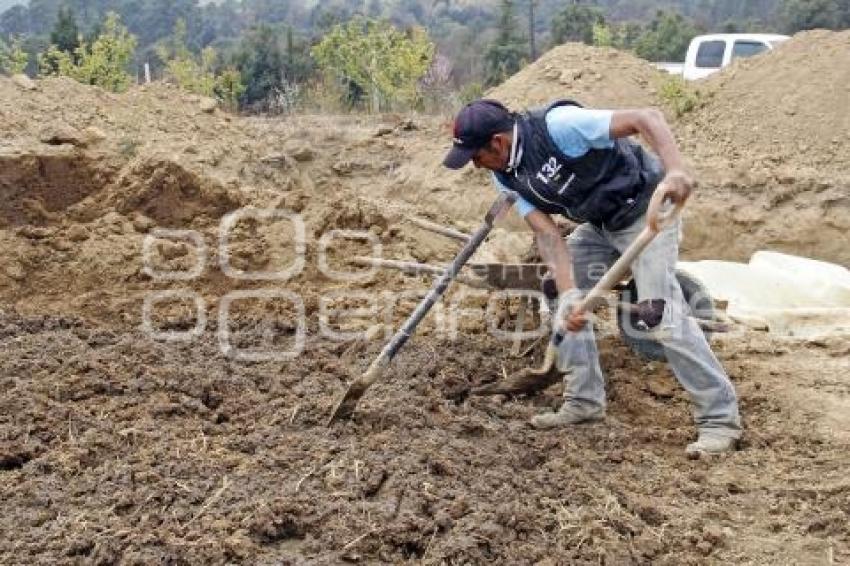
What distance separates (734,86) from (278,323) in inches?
257

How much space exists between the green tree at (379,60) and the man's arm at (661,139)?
12.4 meters

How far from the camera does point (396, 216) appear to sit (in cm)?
774

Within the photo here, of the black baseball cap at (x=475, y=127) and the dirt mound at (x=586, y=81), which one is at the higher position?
the black baseball cap at (x=475, y=127)

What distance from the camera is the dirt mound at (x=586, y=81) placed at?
11.1 meters

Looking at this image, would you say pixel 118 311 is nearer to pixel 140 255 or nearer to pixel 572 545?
pixel 140 255

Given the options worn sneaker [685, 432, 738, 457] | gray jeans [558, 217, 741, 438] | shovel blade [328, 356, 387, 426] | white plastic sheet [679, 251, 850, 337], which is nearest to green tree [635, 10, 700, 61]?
white plastic sheet [679, 251, 850, 337]

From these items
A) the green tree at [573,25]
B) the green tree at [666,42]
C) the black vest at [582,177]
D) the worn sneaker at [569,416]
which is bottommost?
the green tree at [666,42]

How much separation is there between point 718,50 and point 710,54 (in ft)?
0.46

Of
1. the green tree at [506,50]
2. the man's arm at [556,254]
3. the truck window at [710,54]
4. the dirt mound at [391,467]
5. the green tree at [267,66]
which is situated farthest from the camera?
the green tree at [506,50]

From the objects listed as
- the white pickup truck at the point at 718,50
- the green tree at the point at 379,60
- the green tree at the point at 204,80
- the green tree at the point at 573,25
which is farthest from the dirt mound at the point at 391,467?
the green tree at the point at 573,25

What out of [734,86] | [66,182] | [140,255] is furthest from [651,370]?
[734,86]

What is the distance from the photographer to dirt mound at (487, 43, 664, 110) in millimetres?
11109

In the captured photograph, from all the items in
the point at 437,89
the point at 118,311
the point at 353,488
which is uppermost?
the point at 353,488

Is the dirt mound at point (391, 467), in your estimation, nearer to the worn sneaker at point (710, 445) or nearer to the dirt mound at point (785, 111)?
the worn sneaker at point (710, 445)
